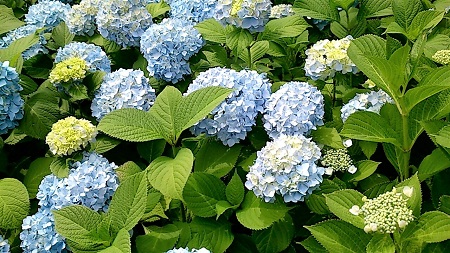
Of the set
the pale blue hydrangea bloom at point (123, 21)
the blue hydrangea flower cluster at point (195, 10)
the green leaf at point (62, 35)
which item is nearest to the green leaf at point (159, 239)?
the pale blue hydrangea bloom at point (123, 21)

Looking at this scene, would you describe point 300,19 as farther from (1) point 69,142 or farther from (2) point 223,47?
(1) point 69,142

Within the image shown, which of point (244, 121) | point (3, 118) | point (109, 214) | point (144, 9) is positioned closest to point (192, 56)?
point (144, 9)

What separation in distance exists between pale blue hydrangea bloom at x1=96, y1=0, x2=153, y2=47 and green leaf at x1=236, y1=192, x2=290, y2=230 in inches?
45.7

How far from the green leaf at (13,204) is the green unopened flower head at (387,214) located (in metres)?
1.23

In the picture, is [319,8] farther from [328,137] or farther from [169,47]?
[328,137]

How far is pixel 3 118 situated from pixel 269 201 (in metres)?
1.16

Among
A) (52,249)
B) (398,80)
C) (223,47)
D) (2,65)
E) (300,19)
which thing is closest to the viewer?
(398,80)

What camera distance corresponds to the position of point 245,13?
2363 mm

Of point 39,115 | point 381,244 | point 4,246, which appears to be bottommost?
point 4,246

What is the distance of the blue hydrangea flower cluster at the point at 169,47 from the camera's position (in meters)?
2.52

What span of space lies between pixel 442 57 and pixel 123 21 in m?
1.41

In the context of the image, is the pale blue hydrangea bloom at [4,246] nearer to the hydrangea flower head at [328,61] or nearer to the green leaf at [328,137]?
the green leaf at [328,137]

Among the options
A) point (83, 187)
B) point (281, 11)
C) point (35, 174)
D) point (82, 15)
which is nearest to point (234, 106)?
point (83, 187)

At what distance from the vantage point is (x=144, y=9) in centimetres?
284
